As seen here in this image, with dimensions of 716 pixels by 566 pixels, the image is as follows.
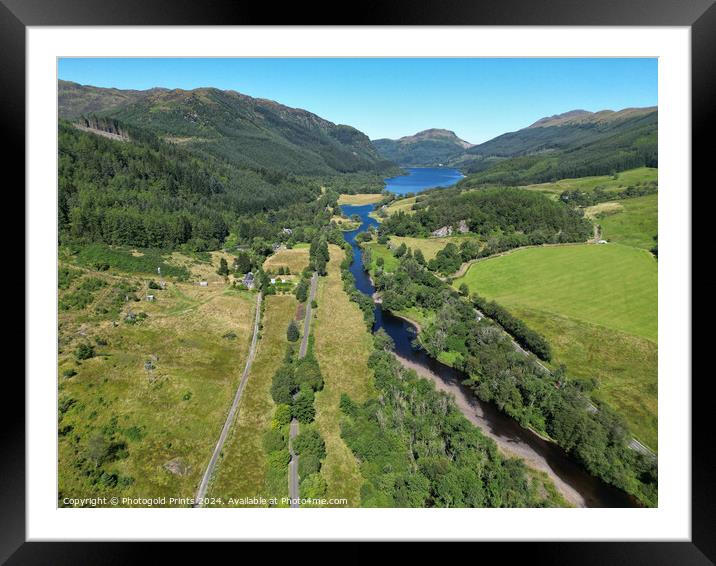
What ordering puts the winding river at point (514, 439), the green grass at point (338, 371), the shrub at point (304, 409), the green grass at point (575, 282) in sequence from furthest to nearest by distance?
the green grass at point (575, 282) → the shrub at point (304, 409) → the winding river at point (514, 439) → the green grass at point (338, 371)

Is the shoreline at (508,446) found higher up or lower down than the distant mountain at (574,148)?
lower down

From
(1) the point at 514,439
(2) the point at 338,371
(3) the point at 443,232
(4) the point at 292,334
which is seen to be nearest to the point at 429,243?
(3) the point at 443,232

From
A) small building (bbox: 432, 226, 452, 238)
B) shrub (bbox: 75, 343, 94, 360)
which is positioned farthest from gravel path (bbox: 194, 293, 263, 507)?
small building (bbox: 432, 226, 452, 238)

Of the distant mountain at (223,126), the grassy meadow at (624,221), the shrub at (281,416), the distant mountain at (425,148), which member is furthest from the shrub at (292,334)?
the distant mountain at (425,148)

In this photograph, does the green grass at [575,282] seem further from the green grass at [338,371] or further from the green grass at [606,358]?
the green grass at [338,371]

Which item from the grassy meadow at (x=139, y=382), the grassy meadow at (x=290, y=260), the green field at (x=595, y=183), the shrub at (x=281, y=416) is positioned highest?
the green field at (x=595, y=183)

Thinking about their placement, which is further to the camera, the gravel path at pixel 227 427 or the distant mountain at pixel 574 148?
the distant mountain at pixel 574 148
